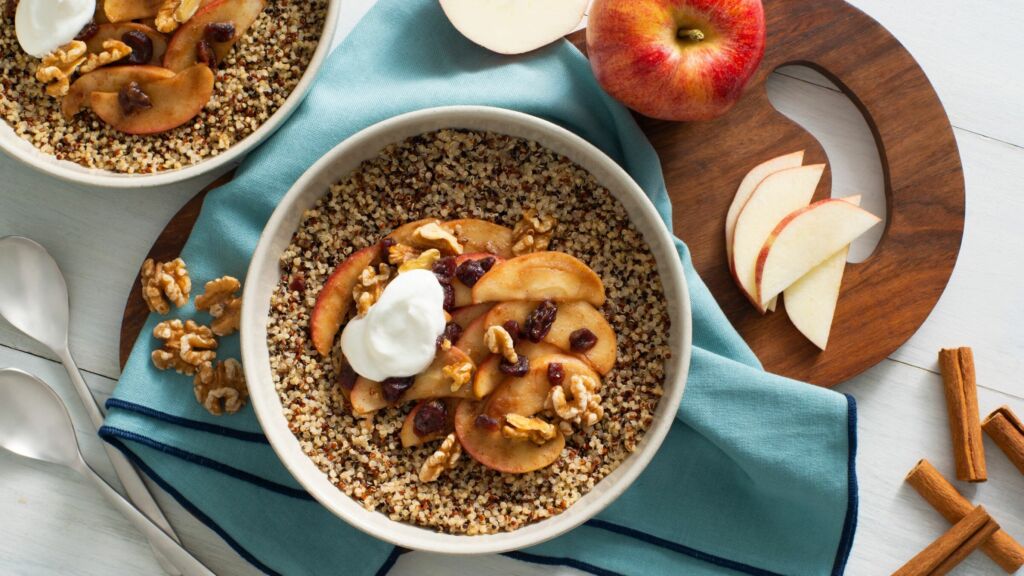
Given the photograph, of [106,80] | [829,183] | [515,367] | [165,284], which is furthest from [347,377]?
[829,183]

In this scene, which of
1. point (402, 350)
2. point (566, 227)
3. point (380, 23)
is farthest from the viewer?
point (380, 23)

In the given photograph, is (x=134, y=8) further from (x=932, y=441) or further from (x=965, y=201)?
(x=932, y=441)

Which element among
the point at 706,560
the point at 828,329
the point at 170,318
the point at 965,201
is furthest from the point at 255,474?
the point at 965,201

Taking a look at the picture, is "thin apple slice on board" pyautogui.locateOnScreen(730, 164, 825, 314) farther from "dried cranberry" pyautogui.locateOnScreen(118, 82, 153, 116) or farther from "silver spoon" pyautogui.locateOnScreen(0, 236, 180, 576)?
"silver spoon" pyautogui.locateOnScreen(0, 236, 180, 576)

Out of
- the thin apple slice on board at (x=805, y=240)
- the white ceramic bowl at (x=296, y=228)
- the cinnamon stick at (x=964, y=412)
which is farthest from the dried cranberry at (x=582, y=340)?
the cinnamon stick at (x=964, y=412)

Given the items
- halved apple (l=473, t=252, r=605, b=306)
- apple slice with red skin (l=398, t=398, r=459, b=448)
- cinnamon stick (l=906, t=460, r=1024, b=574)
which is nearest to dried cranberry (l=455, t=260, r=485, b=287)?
halved apple (l=473, t=252, r=605, b=306)

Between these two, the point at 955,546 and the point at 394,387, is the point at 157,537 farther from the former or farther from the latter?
the point at 955,546
